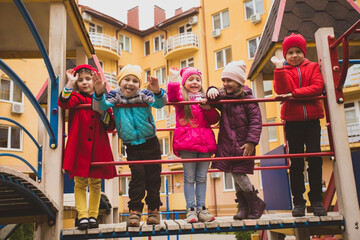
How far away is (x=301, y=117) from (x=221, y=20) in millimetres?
21821

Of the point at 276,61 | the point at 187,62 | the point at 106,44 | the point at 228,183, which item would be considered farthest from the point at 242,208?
the point at 106,44

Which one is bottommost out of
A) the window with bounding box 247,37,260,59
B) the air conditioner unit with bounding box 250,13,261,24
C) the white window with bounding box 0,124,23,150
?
the white window with bounding box 0,124,23,150

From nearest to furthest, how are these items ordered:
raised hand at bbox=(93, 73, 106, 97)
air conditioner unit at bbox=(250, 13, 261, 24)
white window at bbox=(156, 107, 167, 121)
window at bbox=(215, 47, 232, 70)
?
raised hand at bbox=(93, 73, 106, 97) < air conditioner unit at bbox=(250, 13, 261, 24) < window at bbox=(215, 47, 232, 70) < white window at bbox=(156, 107, 167, 121)

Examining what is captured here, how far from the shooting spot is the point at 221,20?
24.6 metres

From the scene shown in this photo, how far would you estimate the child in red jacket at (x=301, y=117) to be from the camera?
12.6 ft

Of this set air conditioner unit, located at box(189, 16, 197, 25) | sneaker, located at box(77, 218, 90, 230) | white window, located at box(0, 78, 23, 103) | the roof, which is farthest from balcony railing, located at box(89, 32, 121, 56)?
sneaker, located at box(77, 218, 90, 230)

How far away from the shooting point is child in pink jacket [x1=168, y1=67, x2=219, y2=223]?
3838mm

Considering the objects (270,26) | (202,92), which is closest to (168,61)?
(270,26)

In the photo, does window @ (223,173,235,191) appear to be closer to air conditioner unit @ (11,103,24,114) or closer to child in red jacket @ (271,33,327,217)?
air conditioner unit @ (11,103,24,114)

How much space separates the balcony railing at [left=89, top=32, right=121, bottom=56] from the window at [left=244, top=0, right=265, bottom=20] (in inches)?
381

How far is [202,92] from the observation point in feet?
14.1

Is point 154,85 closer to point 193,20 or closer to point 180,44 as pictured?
point 180,44

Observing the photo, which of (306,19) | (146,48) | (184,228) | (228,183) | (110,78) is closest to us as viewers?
(184,228)

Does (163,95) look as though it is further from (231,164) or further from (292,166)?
(292,166)
